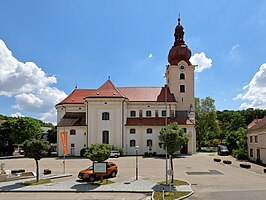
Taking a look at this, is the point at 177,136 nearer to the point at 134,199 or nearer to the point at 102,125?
the point at 134,199

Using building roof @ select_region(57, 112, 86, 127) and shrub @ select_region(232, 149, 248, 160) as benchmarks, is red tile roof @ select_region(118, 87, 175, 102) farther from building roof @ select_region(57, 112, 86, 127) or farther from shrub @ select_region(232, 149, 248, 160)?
shrub @ select_region(232, 149, 248, 160)

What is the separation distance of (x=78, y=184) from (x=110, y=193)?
4318 mm

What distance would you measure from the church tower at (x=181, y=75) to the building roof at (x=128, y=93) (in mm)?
2153

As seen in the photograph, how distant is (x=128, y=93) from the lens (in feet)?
200

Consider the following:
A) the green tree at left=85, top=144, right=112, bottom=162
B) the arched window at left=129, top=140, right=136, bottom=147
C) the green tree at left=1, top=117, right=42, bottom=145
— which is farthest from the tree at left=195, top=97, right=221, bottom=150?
the green tree at left=85, top=144, right=112, bottom=162

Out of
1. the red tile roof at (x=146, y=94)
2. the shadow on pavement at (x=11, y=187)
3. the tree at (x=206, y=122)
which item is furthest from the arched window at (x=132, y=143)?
the shadow on pavement at (x=11, y=187)

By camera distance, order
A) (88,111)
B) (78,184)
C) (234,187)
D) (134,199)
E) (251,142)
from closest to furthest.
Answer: (134,199), (234,187), (78,184), (251,142), (88,111)

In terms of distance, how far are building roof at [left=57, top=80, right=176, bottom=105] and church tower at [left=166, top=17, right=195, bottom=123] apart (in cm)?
215

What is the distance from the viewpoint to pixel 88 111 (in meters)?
54.0

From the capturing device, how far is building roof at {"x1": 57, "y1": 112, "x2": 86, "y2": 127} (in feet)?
180

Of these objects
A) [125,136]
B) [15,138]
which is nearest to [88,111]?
[125,136]

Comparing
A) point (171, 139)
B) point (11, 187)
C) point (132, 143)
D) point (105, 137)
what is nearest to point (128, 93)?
point (132, 143)

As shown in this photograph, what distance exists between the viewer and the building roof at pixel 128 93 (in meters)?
56.0

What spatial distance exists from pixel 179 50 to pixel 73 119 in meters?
26.9
